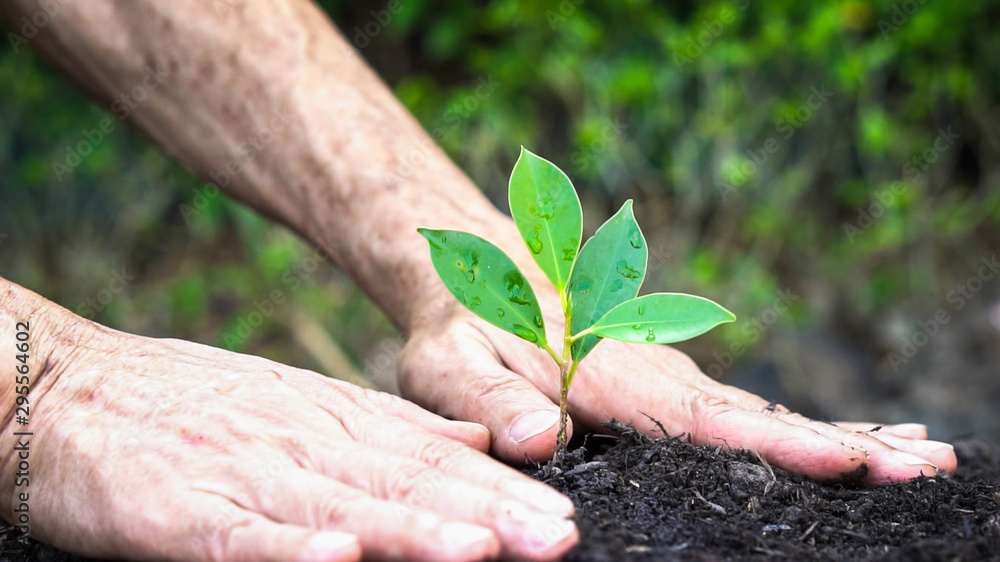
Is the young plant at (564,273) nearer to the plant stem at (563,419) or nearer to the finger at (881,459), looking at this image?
the plant stem at (563,419)

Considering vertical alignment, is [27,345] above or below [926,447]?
above

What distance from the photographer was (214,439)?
1.00 m

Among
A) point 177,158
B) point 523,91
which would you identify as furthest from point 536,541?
point 523,91

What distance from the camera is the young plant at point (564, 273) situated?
1059 mm

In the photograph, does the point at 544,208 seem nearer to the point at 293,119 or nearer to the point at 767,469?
the point at 767,469

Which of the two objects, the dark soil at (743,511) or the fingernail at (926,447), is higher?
the fingernail at (926,447)

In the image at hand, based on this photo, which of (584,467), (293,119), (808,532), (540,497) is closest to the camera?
(540,497)

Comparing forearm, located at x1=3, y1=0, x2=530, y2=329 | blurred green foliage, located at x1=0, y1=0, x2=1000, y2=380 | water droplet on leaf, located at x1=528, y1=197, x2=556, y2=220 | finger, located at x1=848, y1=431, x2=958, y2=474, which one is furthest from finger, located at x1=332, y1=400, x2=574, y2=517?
blurred green foliage, located at x1=0, y1=0, x2=1000, y2=380

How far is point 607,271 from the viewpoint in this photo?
1.12m

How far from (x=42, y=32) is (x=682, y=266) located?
2813mm

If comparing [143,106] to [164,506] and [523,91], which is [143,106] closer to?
[164,506]

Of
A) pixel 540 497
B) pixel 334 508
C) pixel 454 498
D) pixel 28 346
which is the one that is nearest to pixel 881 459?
pixel 540 497

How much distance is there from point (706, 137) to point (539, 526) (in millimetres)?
3120

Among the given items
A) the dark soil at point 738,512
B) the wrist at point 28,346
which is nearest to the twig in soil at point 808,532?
the dark soil at point 738,512
